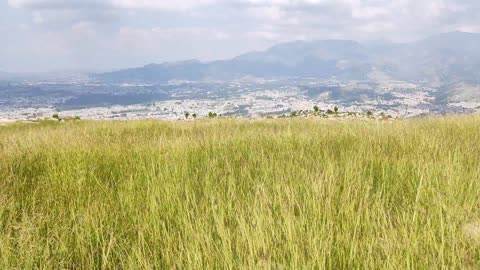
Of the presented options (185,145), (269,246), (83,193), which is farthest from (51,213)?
(185,145)

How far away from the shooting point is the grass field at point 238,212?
217cm

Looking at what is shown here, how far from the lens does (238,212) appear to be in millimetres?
2838

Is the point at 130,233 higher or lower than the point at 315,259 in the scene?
lower

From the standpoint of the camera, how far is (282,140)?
644 cm

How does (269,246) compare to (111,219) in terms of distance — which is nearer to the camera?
(269,246)

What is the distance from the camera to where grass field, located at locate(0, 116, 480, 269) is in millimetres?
2168

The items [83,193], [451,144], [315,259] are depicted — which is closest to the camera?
[315,259]

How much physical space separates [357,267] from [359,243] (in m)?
0.28

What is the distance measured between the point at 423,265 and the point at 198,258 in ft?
3.98

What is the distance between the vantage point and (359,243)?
2.33m

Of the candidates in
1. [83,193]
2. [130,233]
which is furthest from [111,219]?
[83,193]

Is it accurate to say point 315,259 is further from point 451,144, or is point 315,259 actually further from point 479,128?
point 479,128

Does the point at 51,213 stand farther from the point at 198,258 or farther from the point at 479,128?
the point at 479,128

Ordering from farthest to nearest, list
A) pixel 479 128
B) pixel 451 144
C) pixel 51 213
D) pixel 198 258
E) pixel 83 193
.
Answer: pixel 479 128, pixel 451 144, pixel 83 193, pixel 51 213, pixel 198 258
